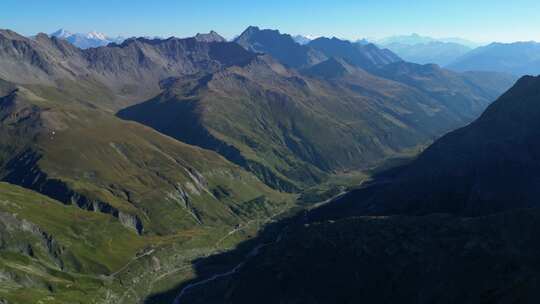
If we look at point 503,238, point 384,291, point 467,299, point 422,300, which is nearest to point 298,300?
point 384,291

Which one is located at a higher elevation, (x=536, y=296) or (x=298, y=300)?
(x=536, y=296)

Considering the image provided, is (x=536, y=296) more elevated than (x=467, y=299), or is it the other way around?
(x=536, y=296)

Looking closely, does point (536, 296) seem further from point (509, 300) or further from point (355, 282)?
point (355, 282)

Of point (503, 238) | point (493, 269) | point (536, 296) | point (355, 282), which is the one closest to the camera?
point (536, 296)

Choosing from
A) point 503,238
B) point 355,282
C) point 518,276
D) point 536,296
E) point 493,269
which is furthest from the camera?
point 355,282

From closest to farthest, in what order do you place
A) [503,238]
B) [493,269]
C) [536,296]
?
[536,296] < [493,269] < [503,238]

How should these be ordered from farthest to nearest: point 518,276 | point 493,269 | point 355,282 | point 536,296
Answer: point 355,282 < point 493,269 < point 518,276 < point 536,296

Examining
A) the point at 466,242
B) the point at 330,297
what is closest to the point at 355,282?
the point at 330,297

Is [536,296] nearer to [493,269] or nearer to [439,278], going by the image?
[493,269]

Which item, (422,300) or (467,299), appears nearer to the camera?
(467,299)
